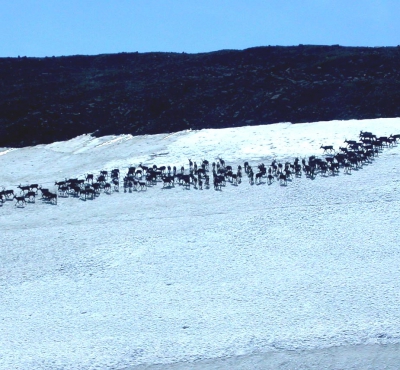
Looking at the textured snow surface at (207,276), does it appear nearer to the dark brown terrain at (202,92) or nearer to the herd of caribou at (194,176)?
the herd of caribou at (194,176)

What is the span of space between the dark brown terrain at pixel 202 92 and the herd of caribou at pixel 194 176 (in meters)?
11.9

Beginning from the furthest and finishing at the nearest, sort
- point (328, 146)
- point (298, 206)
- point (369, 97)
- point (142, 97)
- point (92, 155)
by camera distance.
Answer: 1. point (142, 97)
2. point (369, 97)
3. point (92, 155)
4. point (328, 146)
5. point (298, 206)

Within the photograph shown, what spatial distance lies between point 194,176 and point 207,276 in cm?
1188

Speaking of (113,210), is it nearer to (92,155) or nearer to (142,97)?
(92,155)

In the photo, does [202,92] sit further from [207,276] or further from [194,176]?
[207,276]

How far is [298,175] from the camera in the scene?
93.3ft

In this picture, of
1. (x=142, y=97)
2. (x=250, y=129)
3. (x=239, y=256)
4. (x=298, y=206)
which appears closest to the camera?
(x=239, y=256)

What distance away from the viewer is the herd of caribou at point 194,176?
27531mm

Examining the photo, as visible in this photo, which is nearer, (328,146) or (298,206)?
(298,206)

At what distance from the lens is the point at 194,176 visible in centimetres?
2944

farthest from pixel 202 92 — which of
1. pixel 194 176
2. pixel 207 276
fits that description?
pixel 207 276

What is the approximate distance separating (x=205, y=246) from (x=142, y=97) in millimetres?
31504

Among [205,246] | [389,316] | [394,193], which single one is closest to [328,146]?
[394,193]

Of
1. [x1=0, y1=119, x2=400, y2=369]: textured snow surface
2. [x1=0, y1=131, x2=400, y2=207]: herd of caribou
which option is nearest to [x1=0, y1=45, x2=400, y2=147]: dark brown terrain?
[x1=0, y1=131, x2=400, y2=207]: herd of caribou
